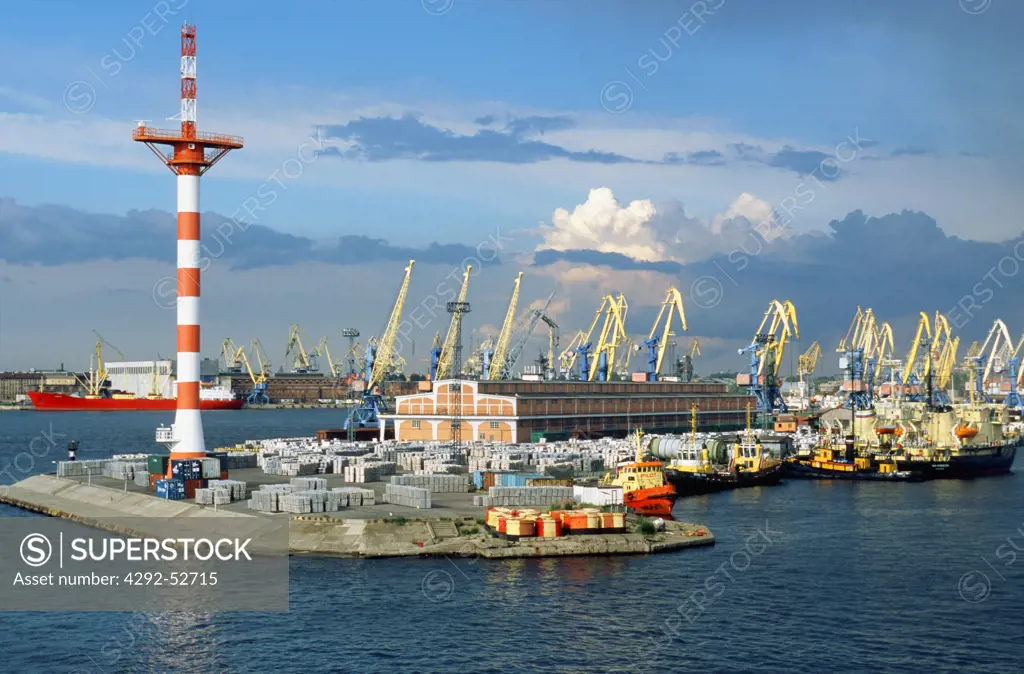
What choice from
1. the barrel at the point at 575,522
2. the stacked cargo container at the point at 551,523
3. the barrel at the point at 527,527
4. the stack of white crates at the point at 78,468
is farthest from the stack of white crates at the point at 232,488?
the barrel at the point at 575,522

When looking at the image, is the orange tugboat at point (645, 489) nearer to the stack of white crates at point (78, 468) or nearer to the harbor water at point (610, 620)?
the harbor water at point (610, 620)

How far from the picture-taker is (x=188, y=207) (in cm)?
7581

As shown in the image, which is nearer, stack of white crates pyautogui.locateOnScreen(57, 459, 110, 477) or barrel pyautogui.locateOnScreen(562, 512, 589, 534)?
barrel pyautogui.locateOnScreen(562, 512, 589, 534)

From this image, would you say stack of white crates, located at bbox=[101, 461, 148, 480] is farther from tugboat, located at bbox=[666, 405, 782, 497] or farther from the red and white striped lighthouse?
tugboat, located at bbox=[666, 405, 782, 497]

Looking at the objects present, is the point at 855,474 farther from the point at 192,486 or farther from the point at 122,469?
the point at 122,469

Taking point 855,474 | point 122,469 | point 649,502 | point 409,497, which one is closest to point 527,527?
point 409,497

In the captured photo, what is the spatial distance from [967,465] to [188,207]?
89562mm

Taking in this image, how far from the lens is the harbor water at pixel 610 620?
43.2 meters

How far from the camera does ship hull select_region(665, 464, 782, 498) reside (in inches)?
3883

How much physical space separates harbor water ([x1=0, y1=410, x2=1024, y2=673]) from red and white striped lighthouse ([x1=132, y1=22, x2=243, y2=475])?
23036 millimetres

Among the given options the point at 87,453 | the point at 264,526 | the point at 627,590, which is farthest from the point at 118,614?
the point at 87,453

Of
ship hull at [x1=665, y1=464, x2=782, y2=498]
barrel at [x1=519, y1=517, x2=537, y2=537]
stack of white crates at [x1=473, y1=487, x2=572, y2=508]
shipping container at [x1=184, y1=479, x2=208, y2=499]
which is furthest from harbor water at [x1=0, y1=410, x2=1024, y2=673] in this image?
ship hull at [x1=665, y1=464, x2=782, y2=498]

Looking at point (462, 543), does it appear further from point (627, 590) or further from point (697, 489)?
point (697, 489)

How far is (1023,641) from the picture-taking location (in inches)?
1816
